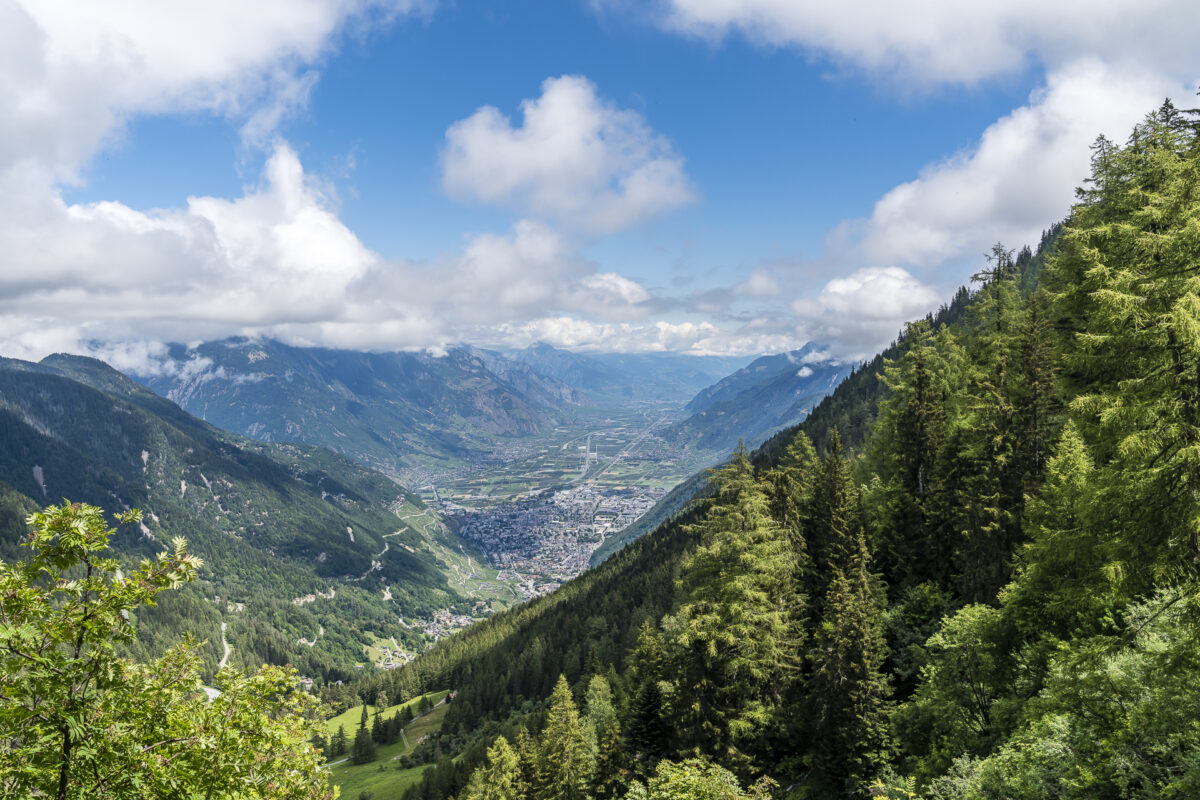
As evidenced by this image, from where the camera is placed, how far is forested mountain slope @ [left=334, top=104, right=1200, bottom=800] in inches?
651

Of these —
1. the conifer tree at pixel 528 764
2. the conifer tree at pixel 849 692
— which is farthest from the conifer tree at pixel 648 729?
the conifer tree at pixel 528 764

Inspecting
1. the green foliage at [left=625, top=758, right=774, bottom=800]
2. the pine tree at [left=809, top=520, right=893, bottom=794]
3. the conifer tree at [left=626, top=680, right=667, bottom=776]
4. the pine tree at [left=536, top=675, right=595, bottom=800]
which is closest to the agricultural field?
the pine tree at [left=536, top=675, right=595, bottom=800]

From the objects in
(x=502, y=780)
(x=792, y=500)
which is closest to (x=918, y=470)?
(x=792, y=500)

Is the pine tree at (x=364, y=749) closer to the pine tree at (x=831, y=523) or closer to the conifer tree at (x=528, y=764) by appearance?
the conifer tree at (x=528, y=764)

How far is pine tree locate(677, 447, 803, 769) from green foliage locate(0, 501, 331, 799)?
77.1ft

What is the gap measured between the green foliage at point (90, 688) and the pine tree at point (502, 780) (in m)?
49.6

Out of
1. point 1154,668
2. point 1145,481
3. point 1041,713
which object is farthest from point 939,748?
point 1145,481

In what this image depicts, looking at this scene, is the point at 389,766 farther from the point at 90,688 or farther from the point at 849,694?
the point at 90,688

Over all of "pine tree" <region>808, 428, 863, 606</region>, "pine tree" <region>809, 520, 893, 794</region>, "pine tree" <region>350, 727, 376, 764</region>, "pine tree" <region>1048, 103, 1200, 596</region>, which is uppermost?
"pine tree" <region>1048, 103, 1200, 596</region>

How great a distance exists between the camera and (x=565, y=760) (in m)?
46.6

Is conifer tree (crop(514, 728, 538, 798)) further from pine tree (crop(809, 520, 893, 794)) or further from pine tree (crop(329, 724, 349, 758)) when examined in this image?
pine tree (crop(329, 724, 349, 758))

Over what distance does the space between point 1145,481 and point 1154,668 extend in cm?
589

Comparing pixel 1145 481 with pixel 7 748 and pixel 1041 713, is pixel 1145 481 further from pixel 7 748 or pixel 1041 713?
pixel 7 748

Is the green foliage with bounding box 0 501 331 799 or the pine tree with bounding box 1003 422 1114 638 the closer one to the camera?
the green foliage with bounding box 0 501 331 799
